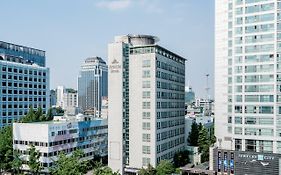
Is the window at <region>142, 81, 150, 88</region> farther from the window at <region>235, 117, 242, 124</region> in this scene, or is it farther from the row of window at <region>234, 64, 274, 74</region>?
the window at <region>235, 117, 242, 124</region>

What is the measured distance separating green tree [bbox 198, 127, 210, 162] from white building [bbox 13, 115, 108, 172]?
25.9m

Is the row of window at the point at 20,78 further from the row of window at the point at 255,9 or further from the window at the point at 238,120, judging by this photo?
the row of window at the point at 255,9

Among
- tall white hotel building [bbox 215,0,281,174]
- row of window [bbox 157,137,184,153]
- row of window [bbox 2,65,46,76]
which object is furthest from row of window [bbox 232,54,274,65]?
row of window [bbox 2,65,46,76]

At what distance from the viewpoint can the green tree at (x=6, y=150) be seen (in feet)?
206

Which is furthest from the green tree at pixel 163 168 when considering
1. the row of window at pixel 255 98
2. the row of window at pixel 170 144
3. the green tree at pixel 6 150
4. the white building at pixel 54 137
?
the green tree at pixel 6 150

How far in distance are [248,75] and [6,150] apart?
160 ft

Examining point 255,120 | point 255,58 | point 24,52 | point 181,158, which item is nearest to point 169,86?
point 181,158

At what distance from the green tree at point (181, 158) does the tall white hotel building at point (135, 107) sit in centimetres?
778

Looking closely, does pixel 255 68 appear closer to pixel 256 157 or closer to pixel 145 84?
pixel 256 157

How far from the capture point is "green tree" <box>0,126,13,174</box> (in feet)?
206

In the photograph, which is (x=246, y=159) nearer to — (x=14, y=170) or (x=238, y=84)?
(x=238, y=84)

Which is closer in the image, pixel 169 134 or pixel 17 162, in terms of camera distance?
pixel 17 162

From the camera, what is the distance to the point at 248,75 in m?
59.2

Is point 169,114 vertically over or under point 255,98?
under
